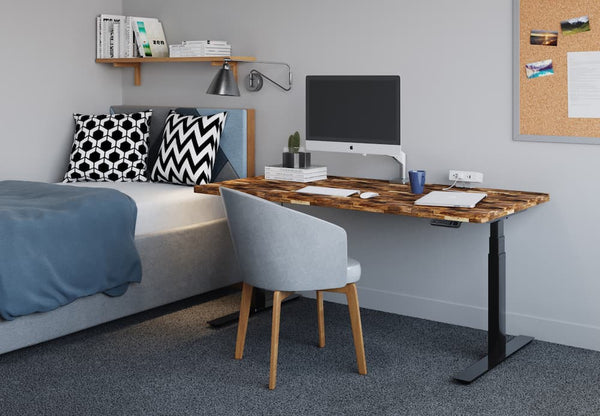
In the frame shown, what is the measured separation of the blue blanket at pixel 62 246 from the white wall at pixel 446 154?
108cm

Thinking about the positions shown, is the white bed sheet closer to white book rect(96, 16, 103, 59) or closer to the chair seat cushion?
white book rect(96, 16, 103, 59)

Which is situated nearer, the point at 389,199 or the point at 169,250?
→ the point at 389,199

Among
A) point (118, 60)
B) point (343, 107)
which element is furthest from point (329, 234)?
point (118, 60)

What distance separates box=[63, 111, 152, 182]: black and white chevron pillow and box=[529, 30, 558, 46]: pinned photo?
2221 mm

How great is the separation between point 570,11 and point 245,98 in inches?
72.6

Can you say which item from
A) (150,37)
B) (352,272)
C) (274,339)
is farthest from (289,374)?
(150,37)

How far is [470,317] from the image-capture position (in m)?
3.71

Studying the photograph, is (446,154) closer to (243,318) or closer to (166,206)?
(243,318)

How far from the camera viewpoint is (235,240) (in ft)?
10.0

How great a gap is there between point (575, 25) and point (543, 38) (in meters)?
0.14

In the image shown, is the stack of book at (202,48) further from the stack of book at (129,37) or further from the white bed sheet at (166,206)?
the white bed sheet at (166,206)

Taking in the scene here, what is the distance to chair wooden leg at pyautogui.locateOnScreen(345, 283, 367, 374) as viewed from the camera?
3.00 metres

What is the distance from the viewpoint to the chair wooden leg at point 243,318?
10.3 ft

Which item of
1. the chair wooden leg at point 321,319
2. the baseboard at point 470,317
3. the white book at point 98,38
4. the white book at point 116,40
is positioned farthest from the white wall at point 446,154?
the white book at point 98,38
